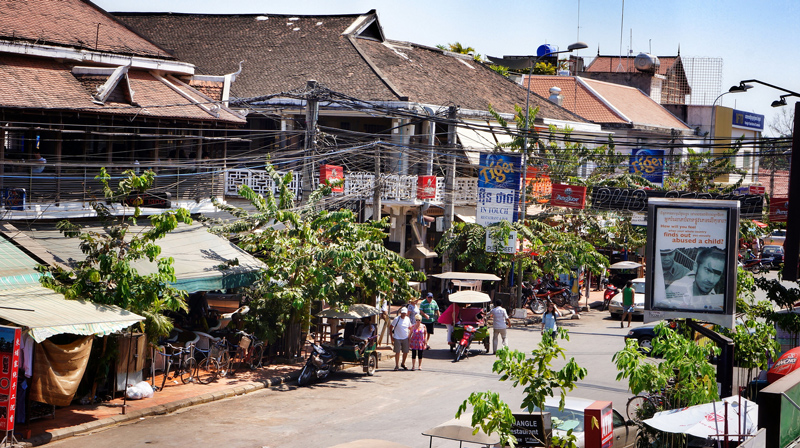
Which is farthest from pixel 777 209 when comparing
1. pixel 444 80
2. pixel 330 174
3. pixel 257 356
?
pixel 257 356

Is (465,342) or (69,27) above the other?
(69,27)

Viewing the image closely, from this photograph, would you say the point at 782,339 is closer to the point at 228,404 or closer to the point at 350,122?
the point at 228,404

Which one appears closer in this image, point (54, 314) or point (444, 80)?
point (54, 314)

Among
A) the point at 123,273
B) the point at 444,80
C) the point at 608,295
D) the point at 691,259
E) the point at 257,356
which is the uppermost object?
the point at 444,80

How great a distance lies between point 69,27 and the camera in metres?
23.7

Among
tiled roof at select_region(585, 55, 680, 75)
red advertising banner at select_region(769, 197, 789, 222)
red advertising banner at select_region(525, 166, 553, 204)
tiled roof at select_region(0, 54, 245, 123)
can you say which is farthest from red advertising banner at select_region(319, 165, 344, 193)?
tiled roof at select_region(585, 55, 680, 75)

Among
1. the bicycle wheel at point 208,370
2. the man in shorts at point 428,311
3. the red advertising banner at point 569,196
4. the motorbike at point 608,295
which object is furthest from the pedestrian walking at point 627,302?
the bicycle wheel at point 208,370

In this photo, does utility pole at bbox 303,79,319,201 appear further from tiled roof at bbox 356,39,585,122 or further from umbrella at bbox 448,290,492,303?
tiled roof at bbox 356,39,585,122

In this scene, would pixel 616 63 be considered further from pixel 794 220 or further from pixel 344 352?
pixel 794 220

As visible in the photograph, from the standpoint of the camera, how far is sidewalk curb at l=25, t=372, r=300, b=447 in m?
14.3

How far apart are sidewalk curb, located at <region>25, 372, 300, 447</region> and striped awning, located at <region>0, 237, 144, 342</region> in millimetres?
1868

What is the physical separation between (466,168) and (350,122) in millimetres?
6022

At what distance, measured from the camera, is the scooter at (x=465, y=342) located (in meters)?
22.7

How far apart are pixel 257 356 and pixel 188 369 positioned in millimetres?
2031
